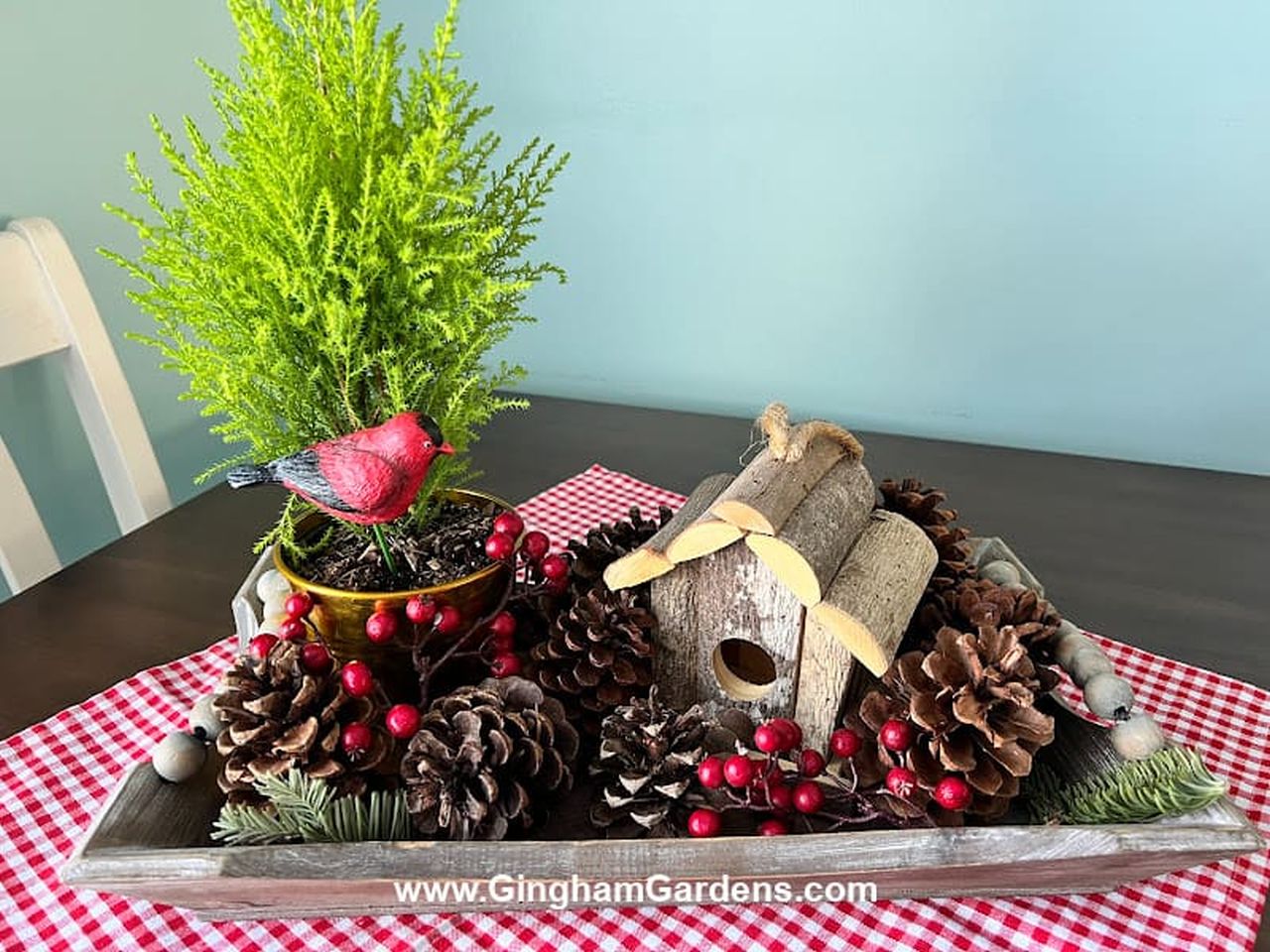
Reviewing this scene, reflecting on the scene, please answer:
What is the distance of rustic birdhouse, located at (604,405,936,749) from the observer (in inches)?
23.7

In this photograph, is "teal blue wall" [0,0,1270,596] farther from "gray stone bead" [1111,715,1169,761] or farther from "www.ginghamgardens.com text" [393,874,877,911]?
"www.ginghamgardens.com text" [393,874,877,911]

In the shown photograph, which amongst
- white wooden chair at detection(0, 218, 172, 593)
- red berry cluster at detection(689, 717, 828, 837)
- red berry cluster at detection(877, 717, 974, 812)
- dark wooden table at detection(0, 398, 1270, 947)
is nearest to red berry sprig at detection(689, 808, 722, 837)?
red berry cluster at detection(689, 717, 828, 837)

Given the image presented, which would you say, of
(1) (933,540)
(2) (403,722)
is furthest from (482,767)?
(1) (933,540)

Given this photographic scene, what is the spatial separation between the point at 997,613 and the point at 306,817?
434mm

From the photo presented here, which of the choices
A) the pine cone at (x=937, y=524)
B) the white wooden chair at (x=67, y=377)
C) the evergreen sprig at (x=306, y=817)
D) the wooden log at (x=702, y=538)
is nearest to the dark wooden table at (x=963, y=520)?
the white wooden chair at (x=67, y=377)

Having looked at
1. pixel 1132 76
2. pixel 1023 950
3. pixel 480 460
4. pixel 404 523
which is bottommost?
pixel 1023 950

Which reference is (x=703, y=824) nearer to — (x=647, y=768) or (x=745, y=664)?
(x=647, y=768)

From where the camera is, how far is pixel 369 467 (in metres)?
0.59

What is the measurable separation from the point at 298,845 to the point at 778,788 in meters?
0.27

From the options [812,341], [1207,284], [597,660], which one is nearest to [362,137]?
[597,660]

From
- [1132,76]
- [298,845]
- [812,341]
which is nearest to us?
[298,845]

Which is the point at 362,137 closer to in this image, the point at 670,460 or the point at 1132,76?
the point at 670,460

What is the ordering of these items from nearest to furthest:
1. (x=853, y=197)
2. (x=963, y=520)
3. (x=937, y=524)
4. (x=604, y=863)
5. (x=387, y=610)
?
(x=604, y=863) < (x=387, y=610) < (x=937, y=524) < (x=963, y=520) < (x=853, y=197)

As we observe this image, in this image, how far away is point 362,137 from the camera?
2.03 ft
